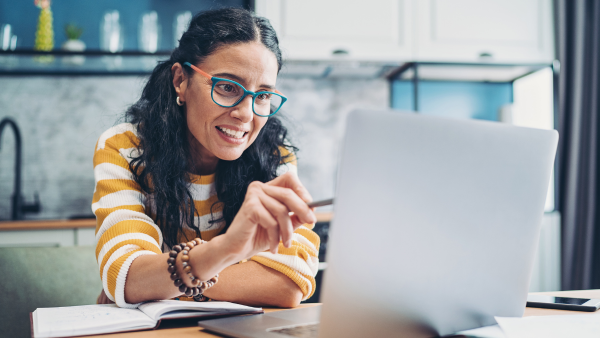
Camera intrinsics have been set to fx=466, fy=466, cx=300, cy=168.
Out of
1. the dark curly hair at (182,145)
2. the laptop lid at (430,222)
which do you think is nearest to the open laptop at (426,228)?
the laptop lid at (430,222)

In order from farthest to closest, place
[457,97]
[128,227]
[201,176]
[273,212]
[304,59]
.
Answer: [457,97] → [304,59] → [201,176] → [128,227] → [273,212]

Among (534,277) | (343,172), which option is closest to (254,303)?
(343,172)

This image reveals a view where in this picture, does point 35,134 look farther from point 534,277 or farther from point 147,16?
point 534,277

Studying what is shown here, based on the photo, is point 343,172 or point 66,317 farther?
point 66,317

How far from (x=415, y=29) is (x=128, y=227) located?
2.08 m

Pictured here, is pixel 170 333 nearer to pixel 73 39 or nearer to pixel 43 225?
pixel 43 225

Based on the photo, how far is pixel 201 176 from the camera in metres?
1.13

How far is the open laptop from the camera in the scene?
17.3 inches

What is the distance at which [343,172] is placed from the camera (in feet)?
1.40

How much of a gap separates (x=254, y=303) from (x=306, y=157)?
1.98m

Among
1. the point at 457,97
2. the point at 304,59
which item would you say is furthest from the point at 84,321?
the point at 457,97

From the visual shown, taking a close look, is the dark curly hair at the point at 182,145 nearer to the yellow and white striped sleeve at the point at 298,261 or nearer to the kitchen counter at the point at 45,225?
the yellow and white striped sleeve at the point at 298,261

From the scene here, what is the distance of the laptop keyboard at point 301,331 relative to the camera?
0.54m

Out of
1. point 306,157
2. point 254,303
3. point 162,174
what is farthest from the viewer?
point 306,157
